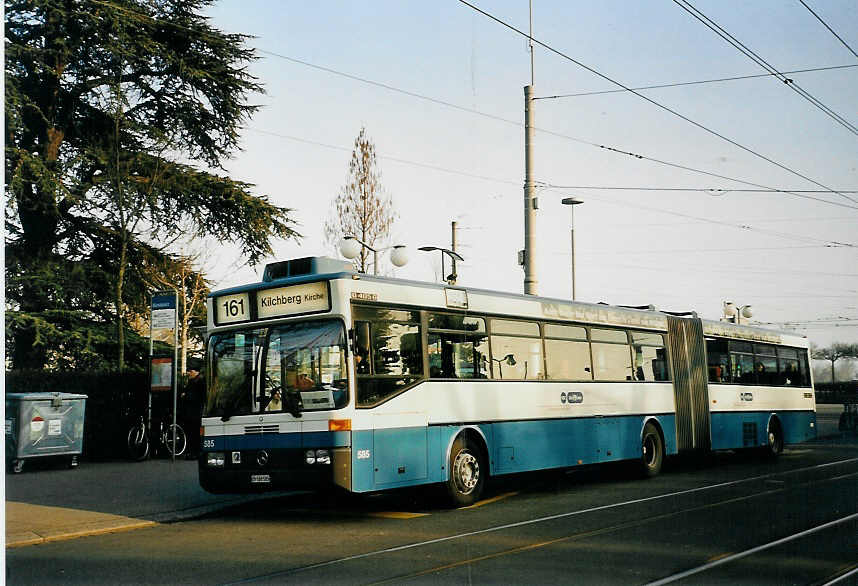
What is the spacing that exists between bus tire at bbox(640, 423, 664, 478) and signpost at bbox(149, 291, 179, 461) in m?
8.65

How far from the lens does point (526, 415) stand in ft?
44.7

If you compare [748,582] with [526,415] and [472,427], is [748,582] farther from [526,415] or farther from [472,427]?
→ [526,415]

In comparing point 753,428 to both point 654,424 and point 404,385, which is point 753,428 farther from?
point 404,385

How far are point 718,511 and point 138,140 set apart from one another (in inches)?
679

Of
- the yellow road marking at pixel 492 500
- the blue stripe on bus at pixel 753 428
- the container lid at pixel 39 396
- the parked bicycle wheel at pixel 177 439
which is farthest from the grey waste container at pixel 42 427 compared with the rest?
the blue stripe on bus at pixel 753 428

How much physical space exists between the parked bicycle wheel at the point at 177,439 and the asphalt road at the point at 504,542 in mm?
6199

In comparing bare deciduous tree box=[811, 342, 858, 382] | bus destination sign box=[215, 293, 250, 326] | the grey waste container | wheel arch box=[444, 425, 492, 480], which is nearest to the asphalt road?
wheel arch box=[444, 425, 492, 480]

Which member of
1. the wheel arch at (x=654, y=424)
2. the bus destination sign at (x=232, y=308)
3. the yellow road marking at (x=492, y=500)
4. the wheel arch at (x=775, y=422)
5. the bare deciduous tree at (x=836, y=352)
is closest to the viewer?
the bus destination sign at (x=232, y=308)

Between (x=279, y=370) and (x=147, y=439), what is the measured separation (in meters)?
8.72

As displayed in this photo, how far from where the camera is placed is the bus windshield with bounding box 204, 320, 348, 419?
10.8 meters

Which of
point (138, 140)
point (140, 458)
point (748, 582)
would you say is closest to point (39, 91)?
point (138, 140)

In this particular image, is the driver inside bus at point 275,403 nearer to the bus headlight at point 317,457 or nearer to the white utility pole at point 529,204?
the bus headlight at point 317,457

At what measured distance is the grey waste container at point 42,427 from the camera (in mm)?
16234

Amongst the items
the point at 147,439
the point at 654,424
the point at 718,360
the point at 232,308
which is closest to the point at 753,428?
the point at 718,360
